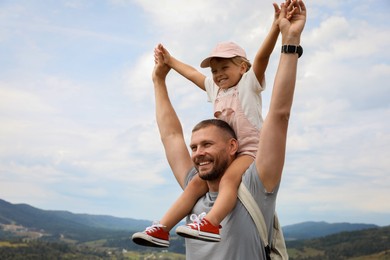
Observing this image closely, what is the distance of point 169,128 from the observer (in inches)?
177

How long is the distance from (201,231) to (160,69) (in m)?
2.10

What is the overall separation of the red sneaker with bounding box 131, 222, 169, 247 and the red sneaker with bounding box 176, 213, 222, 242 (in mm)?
362

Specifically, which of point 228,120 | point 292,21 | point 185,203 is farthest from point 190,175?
point 292,21

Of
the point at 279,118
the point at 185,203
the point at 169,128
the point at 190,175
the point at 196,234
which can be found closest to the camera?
the point at 196,234

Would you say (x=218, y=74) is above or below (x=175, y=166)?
above

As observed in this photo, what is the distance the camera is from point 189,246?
373 centimetres

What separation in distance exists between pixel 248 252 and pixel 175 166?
3.68 ft

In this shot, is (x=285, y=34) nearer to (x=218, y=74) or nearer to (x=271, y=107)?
(x=271, y=107)

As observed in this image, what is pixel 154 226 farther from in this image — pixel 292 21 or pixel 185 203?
pixel 292 21

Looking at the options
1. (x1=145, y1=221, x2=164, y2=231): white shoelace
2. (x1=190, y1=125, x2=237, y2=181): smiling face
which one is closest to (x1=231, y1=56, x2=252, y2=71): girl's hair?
(x1=190, y1=125, x2=237, y2=181): smiling face

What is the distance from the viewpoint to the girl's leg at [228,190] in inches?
131

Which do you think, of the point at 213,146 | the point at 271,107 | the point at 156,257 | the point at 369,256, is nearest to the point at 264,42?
the point at 271,107

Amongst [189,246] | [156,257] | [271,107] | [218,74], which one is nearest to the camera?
[271,107]

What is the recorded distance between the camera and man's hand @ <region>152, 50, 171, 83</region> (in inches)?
189
